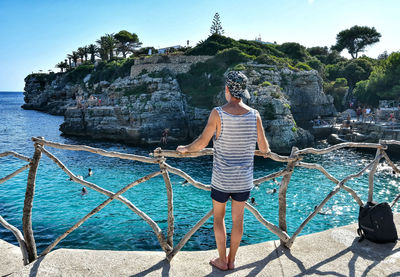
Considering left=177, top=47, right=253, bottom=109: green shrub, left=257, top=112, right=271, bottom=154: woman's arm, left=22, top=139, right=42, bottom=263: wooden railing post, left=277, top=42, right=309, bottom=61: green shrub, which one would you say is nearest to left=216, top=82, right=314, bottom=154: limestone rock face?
left=177, top=47, right=253, bottom=109: green shrub

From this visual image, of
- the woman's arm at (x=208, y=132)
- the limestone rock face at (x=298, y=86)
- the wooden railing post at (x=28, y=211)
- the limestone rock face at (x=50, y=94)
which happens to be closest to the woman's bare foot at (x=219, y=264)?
the woman's arm at (x=208, y=132)

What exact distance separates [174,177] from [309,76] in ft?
90.0

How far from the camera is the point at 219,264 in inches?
135

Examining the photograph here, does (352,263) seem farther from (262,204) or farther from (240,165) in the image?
(262,204)

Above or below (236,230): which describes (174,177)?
below

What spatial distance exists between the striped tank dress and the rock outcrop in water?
27913mm

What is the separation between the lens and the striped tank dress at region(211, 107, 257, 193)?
295cm

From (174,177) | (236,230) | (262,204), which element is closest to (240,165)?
(236,230)

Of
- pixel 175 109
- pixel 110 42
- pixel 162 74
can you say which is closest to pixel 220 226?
pixel 175 109

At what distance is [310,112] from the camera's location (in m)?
41.8

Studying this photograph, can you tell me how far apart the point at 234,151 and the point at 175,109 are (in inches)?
1374

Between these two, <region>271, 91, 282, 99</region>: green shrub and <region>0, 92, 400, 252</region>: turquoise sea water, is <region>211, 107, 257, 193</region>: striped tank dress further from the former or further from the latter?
<region>271, 91, 282, 99</region>: green shrub

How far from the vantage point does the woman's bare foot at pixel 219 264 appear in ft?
11.2

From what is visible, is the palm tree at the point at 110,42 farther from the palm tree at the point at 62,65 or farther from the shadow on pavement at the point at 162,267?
the shadow on pavement at the point at 162,267
